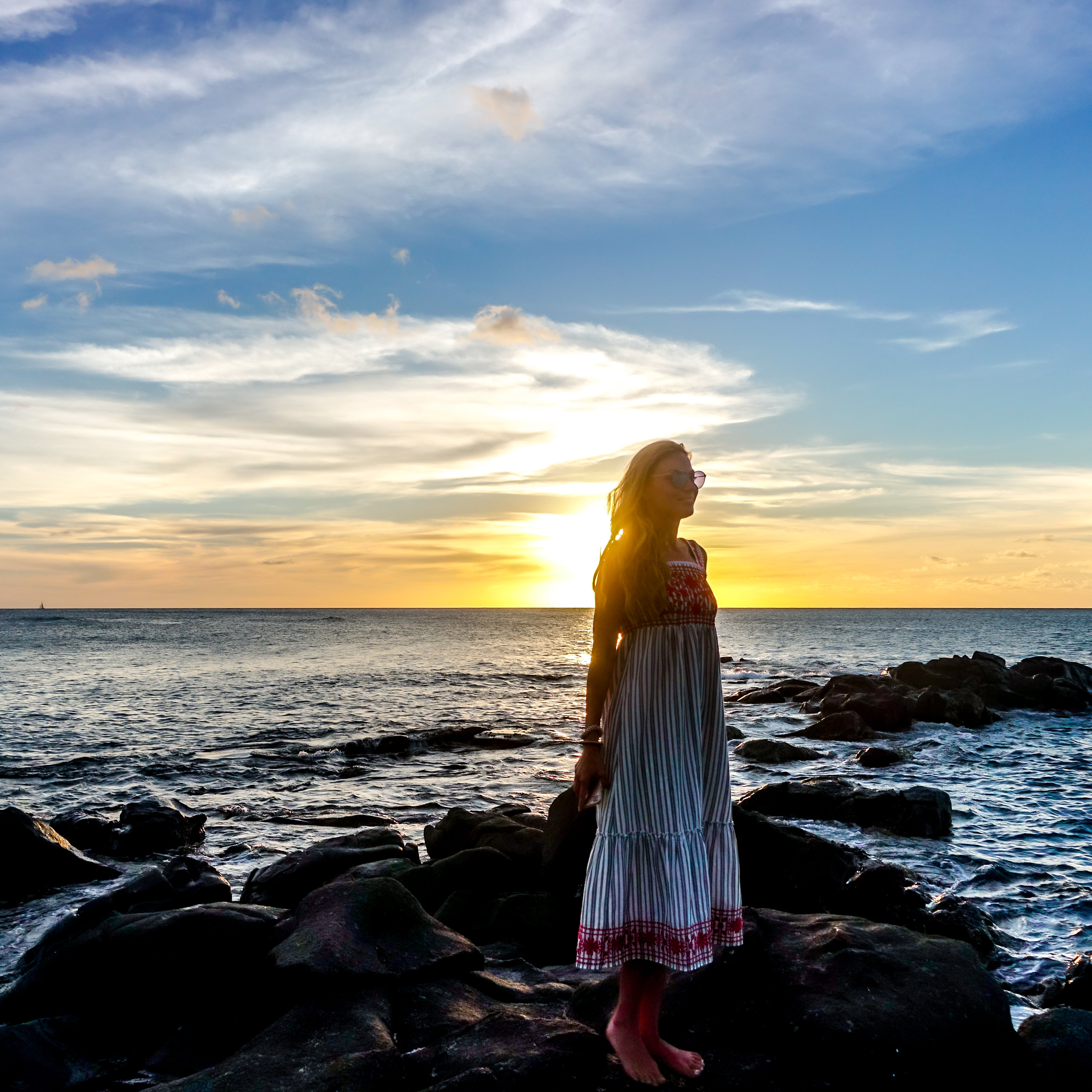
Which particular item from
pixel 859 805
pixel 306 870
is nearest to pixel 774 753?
pixel 859 805

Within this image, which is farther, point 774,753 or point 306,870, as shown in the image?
point 774,753

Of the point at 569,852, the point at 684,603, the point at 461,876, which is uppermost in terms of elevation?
the point at 684,603

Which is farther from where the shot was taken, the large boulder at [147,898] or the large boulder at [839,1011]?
the large boulder at [147,898]

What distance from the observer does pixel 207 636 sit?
73.9 metres

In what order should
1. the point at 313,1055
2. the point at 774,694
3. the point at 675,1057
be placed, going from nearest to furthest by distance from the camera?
1. the point at 675,1057
2. the point at 313,1055
3. the point at 774,694

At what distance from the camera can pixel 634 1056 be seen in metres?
4.00

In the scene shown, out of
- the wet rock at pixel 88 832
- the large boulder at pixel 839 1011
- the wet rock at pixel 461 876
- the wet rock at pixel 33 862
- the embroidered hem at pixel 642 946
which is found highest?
the embroidered hem at pixel 642 946

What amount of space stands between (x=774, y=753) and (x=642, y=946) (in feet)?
49.1

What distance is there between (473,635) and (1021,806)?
74.1m

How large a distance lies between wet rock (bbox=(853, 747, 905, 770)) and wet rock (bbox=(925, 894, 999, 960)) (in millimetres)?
9396

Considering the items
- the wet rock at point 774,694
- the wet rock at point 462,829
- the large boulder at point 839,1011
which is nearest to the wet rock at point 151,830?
the wet rock at point 462,829

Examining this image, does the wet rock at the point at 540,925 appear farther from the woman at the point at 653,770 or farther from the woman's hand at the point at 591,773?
the woman's hand at the point at 591,773

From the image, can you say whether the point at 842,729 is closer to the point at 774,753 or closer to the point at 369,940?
the point at 774,753

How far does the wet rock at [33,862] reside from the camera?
29.5 feet
